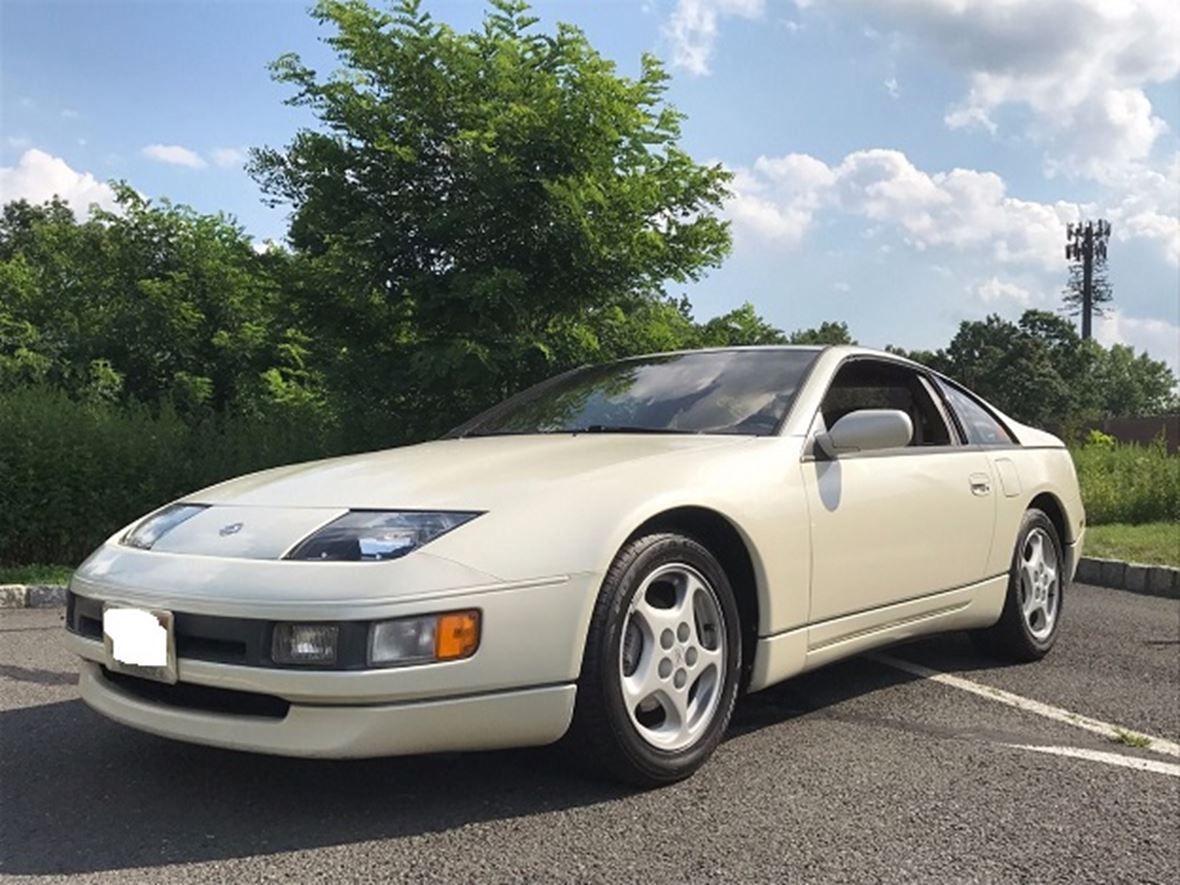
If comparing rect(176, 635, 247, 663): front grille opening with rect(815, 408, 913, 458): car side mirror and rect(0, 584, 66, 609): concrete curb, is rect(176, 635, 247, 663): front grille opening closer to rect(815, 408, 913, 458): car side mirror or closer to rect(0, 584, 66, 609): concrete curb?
rect(815, 408, 913, 458): car side mirror

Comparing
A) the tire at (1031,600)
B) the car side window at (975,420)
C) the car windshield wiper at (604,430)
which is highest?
the car side window at (975,420)

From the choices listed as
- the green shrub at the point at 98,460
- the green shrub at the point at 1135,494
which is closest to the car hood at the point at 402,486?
the green shrub at the point at 98,460

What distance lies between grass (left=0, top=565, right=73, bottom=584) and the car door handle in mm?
5517

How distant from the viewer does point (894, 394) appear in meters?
4.38

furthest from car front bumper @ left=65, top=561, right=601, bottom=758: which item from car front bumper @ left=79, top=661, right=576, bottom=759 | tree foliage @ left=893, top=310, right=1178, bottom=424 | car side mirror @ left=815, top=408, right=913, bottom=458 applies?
tree foliage @ left=893, top=310, right=1178, bottom=424

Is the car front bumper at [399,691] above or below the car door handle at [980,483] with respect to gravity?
below

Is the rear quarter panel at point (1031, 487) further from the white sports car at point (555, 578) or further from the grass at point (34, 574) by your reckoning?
the grass at point (34, 574)

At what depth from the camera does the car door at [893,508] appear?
3289 mm

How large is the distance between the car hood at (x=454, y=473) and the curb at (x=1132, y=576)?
17.3ft

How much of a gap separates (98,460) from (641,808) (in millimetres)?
6391

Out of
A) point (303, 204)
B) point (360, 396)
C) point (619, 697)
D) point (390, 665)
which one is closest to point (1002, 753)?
point (619, 697)

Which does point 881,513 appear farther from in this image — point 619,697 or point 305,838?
point 305,838

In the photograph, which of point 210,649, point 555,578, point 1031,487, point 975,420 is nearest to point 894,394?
point 975,420

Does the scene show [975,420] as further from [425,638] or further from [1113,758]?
[425,638]
